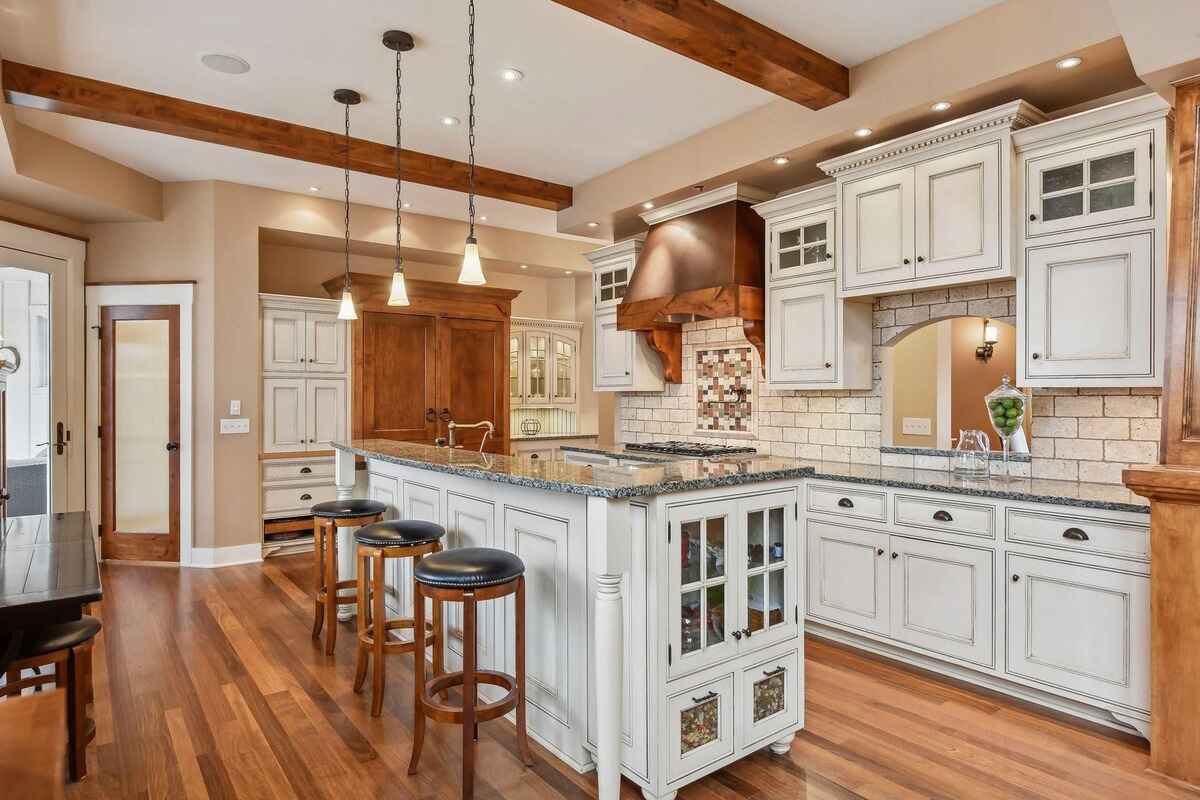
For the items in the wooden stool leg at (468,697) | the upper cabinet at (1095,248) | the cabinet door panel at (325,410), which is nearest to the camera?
the wooden stool leg at (468,697)

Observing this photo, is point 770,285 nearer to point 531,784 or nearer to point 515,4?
point 515,4

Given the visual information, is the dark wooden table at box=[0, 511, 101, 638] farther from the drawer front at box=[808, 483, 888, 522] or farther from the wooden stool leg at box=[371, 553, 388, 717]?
the drawer front at box=[808, 483, 888, 522]

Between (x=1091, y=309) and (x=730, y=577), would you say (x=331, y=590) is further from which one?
(x=1091, y=309)

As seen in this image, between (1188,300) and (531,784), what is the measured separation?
9.18ft

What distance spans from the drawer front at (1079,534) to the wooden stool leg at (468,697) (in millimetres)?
2282

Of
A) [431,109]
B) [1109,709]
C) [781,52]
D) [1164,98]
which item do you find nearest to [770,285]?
[781,52]

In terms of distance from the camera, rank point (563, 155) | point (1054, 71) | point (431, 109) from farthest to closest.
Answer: point (563, 155) < point (431, 109) < point (1054, 71)

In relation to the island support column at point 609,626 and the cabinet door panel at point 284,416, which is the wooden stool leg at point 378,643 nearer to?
the island support column at point 609,626

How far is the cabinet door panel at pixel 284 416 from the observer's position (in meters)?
5.53

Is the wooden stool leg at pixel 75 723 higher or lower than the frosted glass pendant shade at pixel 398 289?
lower

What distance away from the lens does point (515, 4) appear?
295 cm

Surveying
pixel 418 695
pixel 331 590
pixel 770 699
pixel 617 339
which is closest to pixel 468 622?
pixel 418 695

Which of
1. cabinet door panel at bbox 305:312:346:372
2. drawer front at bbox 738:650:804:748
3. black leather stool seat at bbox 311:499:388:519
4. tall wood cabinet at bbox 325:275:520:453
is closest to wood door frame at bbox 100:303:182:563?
cabinet door panel at bbox 305:312:346:372

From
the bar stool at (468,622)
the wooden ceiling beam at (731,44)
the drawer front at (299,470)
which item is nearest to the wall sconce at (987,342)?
the wooden ceiling beam at (731,44)
